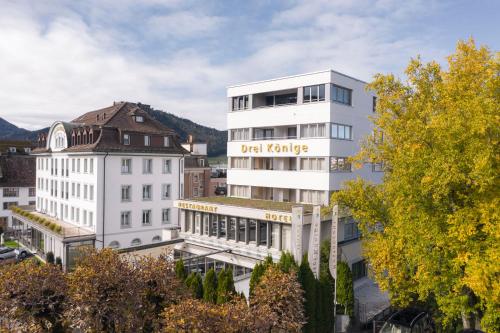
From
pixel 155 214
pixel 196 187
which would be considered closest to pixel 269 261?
pixel 155 214

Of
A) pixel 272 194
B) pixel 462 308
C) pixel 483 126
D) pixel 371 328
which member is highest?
pixel 483 126

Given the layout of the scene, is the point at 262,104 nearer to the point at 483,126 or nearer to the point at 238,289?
the point at 238,289

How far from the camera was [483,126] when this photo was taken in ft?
50.6

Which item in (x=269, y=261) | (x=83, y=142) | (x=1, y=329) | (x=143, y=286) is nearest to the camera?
(x=1, y=329)

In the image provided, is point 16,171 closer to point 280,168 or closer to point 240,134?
point 240,134

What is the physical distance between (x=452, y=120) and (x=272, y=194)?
1957cm

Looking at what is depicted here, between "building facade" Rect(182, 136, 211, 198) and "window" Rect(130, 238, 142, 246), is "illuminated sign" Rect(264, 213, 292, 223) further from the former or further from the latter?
"building facade" Rect(182, 136, 211, 198)

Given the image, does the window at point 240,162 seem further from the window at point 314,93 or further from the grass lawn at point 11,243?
the grass lawn at point 11,243

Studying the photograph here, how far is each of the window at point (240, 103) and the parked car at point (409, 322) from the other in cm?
2096

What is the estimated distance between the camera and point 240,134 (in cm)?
3647

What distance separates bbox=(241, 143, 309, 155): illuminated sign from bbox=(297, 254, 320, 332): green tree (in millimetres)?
11518

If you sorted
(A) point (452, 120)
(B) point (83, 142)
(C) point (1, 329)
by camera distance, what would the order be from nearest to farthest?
(C) point (1, 329), (A) point (452, 120), (B) point (83, 142)

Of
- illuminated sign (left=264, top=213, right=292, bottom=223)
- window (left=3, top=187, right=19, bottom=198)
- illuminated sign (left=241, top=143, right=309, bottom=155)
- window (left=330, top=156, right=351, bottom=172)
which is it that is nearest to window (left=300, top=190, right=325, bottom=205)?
window (left=330, top=156, right=351, bottom=172)

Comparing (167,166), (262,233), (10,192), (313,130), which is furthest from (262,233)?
(10,192)
